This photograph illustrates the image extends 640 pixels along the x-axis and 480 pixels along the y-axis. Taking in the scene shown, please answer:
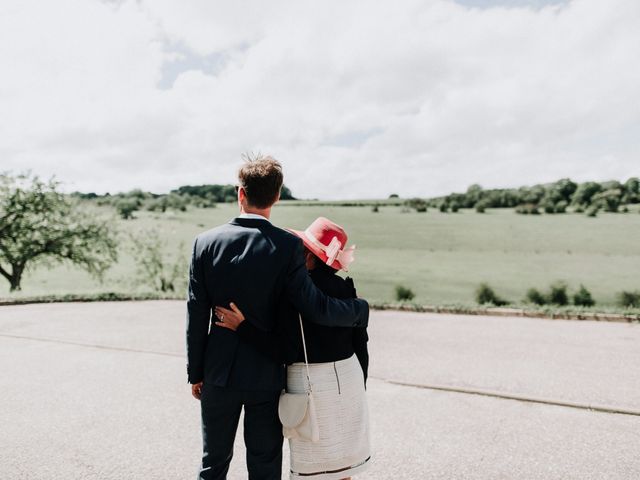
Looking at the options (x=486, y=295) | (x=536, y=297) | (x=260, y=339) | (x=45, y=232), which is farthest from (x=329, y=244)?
(x=45, y=232)

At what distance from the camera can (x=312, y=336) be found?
221 centimetres

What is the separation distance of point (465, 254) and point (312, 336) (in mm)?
33790

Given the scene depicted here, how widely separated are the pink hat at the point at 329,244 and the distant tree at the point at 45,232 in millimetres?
20715

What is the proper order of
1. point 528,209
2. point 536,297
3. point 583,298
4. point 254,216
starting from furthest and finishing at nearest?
point 528,209
point 536,297
point 583,298
point 254,216

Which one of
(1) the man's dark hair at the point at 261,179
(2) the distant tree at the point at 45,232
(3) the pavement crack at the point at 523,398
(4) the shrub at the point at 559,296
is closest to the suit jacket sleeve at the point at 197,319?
(1) the man's dark hair at the point at 261,179

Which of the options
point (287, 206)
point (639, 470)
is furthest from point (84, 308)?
point (287, 206)

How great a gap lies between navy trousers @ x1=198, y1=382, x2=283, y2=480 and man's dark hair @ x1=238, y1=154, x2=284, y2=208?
0.89 m

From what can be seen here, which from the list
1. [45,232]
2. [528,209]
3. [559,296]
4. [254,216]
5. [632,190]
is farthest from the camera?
[528,209]

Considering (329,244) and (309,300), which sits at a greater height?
(329,244)

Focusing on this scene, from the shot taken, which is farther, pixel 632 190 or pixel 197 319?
pixel 632 190

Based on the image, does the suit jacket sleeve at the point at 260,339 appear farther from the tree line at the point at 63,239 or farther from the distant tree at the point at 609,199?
the distant tree at the point at 609,199

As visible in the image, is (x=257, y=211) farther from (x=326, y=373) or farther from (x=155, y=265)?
(x=155, y=265)

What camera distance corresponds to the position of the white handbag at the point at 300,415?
83.6 inches

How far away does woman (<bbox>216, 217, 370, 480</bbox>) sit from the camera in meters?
2.17
